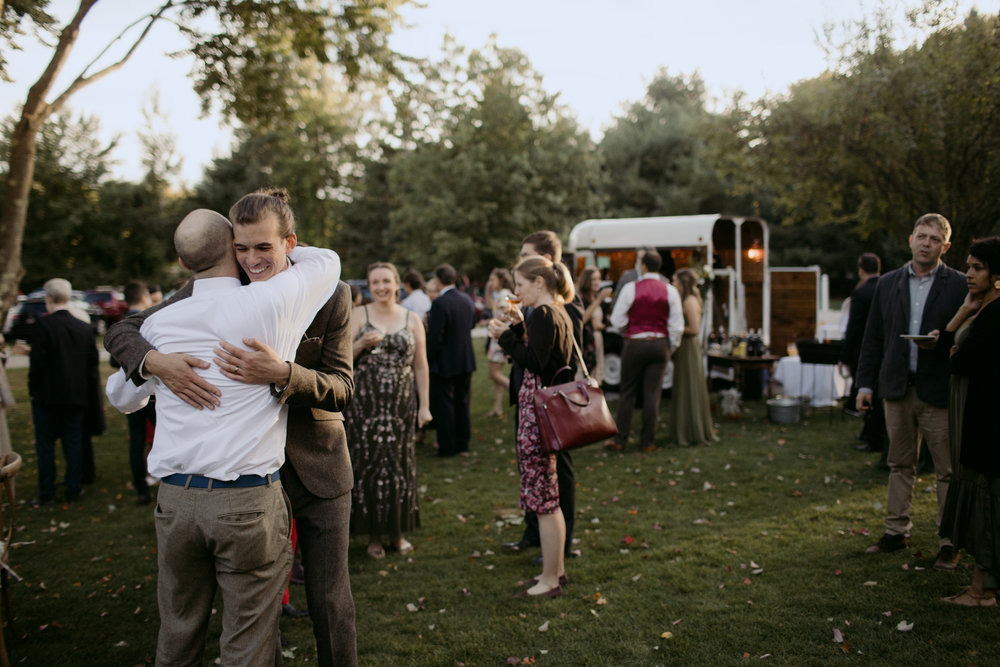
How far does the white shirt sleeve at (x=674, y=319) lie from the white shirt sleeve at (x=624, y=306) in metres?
0.44

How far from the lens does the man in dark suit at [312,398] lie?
2.15 metres

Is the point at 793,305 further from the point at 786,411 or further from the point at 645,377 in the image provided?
the point at 645,377

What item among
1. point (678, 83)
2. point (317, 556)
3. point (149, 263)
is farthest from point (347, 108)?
point (317, 556)

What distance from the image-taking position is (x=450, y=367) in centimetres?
867

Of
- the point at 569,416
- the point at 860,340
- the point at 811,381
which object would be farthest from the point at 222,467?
the point at 811,381

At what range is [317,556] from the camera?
9.25 feet

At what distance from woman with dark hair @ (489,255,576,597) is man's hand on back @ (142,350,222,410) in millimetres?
2357

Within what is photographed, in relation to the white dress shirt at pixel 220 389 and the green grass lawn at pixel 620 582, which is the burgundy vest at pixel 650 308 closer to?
the green grass lawn at pixel 620 582

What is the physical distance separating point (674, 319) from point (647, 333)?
1.18 ft

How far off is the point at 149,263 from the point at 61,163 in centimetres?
589

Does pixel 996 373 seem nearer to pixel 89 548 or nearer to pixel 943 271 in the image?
pixel 943 271

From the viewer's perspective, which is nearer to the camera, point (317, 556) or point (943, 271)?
point (317, 556)

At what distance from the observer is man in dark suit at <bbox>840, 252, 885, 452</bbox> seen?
7578mm

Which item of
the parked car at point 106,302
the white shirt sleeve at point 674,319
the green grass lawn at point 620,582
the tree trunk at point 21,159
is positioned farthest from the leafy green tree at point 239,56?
the parked car at point 106,302
